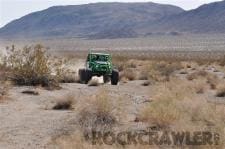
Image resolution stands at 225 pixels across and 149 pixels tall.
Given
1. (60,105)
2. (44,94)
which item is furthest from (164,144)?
(44,94)

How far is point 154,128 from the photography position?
46.0 feet

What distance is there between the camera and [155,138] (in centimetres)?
1240

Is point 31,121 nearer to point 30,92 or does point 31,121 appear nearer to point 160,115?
point 160,115

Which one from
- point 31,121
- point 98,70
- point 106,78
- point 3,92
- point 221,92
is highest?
point 31,121

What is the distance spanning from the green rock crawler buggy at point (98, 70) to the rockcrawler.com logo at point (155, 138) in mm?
20364

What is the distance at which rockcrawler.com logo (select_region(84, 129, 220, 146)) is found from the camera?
11.6 m

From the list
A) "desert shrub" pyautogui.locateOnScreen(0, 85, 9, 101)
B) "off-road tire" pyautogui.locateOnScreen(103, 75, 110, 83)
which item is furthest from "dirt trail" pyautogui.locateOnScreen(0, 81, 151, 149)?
"off-road tire" pyautogui.locateOnScreen(103, 75, 110, 83)

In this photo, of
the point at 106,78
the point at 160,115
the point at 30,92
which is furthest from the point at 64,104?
the point at 106,78

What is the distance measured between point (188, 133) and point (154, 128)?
5.42 ft

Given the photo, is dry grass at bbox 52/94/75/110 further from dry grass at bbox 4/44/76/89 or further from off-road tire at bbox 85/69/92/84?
off-road tire at bbox 85/69/92/84

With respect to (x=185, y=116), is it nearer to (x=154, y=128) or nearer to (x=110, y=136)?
(x=154, y=128)

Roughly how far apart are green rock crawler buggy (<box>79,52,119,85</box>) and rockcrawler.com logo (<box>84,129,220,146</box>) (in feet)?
66.8

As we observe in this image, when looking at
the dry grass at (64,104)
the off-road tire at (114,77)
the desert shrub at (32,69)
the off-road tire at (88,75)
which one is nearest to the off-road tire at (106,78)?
the off-road tire at (114,77)

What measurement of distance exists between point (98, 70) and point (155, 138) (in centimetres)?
2180
